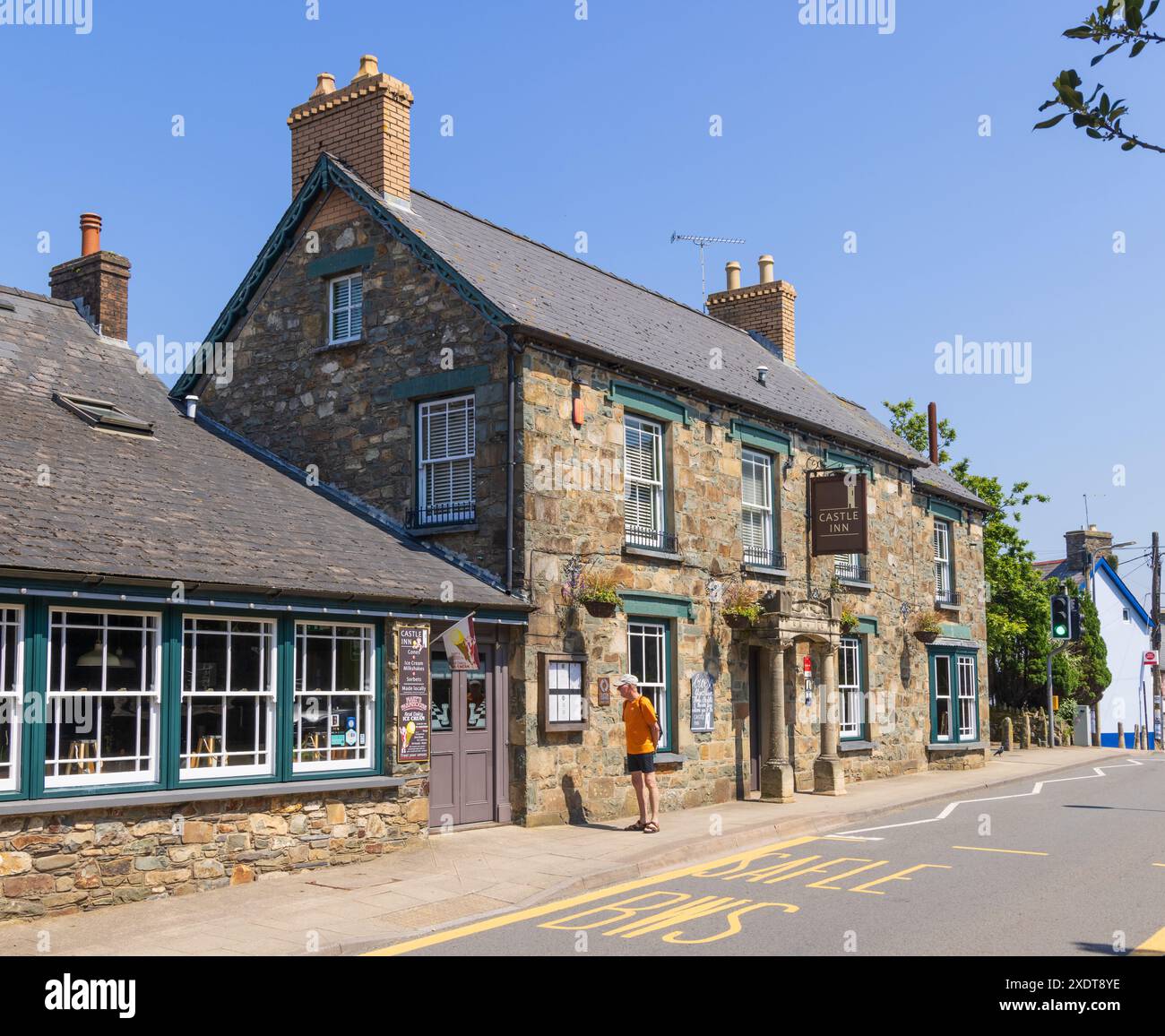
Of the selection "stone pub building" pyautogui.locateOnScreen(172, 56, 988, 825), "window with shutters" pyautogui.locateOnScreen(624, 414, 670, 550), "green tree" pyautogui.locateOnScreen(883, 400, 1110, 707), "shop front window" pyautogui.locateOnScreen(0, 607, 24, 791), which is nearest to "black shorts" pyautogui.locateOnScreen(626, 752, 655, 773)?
"stone pub building" pyautogui.locateOnScreen(172, 56, 988, 825)

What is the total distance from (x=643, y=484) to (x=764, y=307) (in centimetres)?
1071

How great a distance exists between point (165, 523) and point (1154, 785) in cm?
1806

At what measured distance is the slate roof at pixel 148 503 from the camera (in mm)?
11227

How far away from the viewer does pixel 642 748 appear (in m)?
14.6

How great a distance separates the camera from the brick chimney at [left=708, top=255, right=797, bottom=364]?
2666 centimetres

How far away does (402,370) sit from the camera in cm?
1708

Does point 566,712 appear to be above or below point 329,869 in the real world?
above

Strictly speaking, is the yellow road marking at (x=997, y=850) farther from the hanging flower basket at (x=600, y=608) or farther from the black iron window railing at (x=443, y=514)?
the black iron window railing at (x=443, y=514)

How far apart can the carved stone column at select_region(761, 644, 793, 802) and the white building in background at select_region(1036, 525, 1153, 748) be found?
1137 inches

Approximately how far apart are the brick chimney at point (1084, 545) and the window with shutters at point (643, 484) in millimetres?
31573

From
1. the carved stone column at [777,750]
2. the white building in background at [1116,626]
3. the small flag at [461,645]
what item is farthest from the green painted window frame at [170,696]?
the white building in background at [1116,626]

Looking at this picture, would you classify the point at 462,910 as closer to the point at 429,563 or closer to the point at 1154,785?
the point at 429,563
